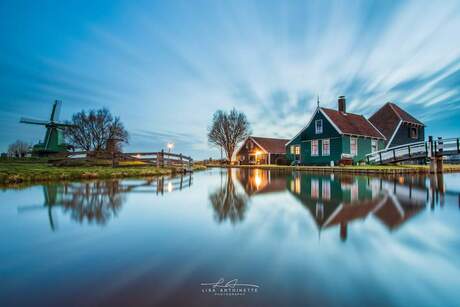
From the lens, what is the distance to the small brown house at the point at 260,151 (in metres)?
38.4

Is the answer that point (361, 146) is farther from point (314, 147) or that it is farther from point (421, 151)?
point (421, 151)

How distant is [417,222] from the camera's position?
4.07 meters

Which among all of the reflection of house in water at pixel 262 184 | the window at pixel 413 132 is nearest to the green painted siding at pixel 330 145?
the window at pixel 413 132

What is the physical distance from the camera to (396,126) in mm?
25844

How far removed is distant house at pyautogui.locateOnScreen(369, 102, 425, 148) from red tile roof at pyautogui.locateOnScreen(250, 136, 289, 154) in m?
14.4

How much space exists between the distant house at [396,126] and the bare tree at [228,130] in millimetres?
21106

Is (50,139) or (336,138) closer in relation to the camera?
(336,138)

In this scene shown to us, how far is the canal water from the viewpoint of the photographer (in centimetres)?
189

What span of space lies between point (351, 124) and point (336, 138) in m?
3.39

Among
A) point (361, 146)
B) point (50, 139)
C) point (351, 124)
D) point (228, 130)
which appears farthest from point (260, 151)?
point (50, 139)

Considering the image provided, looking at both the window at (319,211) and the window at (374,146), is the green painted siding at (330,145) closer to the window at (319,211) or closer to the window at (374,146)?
the window at (374,146)

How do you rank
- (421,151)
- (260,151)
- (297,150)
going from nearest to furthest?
(421,151), (297,150), (260,151)

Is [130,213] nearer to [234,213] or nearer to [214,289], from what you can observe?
[234,213]
